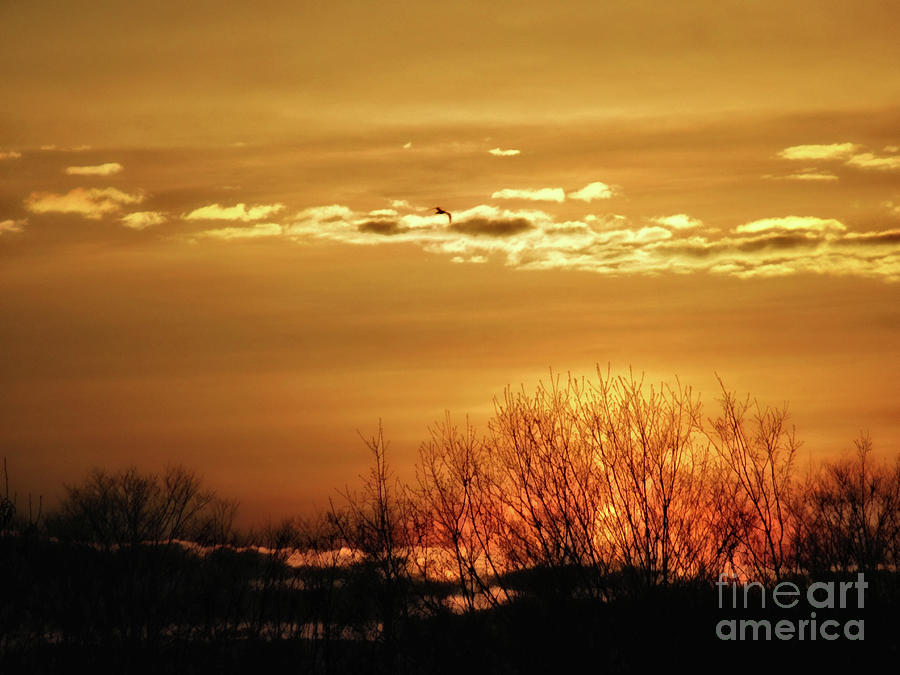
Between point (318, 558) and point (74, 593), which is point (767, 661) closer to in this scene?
point (318, 558)

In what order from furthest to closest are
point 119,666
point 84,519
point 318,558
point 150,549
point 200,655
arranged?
point 84,519, point 150,549, point 318,558, point 200,655, point 119,666

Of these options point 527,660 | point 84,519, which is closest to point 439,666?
point 527,660

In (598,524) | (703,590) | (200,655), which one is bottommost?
(200,655)

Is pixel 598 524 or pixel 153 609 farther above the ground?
pixel 598 524

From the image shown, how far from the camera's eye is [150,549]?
49656mm

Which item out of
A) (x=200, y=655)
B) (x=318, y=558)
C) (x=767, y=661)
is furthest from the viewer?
(x=318, y=558)

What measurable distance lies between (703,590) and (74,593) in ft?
90.1

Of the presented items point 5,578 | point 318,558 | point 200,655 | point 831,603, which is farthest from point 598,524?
point 5,578

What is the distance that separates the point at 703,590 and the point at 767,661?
302 centimetres

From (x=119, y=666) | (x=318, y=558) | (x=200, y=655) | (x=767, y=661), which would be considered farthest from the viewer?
(x=318, y=558)

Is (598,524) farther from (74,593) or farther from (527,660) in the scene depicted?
(74,593)

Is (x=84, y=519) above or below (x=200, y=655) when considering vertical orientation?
above

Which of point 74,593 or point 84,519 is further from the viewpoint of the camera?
point 84,519

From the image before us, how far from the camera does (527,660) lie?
37.8 m
